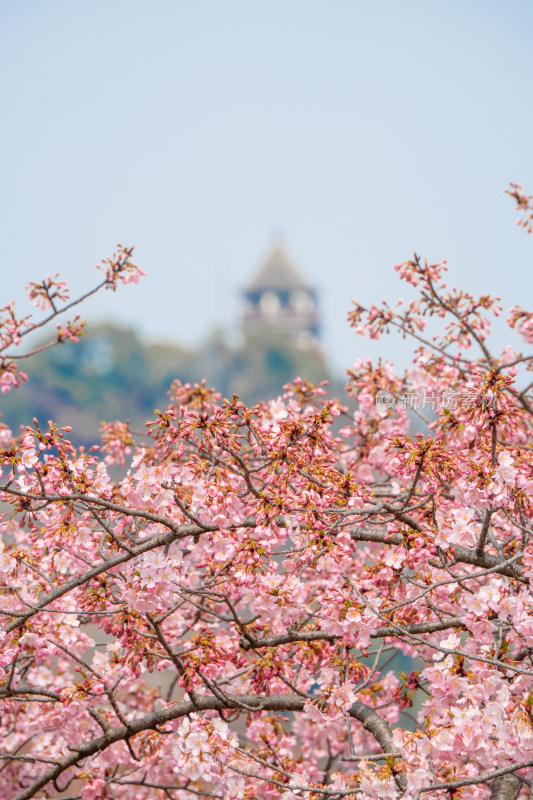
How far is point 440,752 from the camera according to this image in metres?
3.79

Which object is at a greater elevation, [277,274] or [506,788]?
[277,274]

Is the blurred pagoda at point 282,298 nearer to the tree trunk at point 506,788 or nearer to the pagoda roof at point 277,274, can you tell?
the pagoda roof at point 277,274

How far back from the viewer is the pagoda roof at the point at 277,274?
356ft

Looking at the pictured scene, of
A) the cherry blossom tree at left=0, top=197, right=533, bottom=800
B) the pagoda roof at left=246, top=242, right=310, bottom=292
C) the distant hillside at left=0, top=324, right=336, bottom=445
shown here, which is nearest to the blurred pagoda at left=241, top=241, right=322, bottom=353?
the pagoda roof at left=246, top=242, right=310, bottom=292

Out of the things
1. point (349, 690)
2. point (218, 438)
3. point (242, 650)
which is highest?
point (218, 438)

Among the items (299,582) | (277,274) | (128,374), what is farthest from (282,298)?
(299,582)

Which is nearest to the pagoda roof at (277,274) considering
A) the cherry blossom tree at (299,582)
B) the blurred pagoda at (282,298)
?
the blurred pagoda at (282,298)

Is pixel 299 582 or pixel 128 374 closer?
pixel 299 582

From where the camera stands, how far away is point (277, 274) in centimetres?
10894

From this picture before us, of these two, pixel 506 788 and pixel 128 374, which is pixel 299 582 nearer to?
pixel 506 788

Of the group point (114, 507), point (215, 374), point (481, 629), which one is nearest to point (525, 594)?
point (481, 629)

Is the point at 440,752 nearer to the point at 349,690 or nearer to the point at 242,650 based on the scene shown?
the point at 349,690

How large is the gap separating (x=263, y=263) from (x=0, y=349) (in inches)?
4138

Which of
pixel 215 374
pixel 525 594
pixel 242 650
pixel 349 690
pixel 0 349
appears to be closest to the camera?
pixel 525 594
